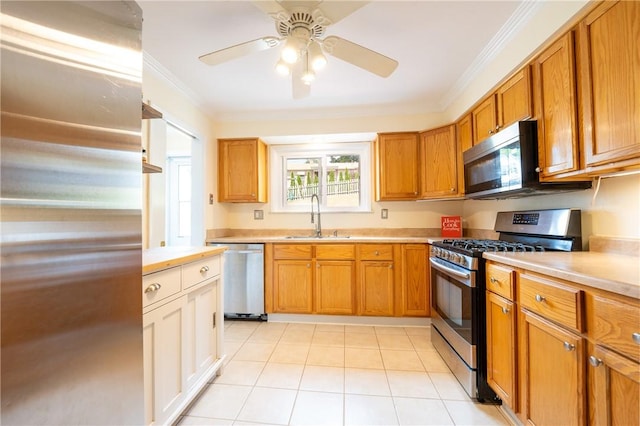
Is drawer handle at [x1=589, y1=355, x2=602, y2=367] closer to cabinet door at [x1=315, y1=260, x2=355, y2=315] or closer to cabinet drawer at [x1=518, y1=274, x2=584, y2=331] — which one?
Result: cabinet drawer at [x1=518, y1=274, x2=584, y2=331]

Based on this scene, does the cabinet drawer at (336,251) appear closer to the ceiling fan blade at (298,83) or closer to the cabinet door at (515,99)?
the ceiling fan blade at (298,83)

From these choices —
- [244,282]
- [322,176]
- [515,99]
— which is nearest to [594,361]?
[515,99]

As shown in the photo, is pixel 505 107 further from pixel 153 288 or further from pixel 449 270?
pixel 153 288

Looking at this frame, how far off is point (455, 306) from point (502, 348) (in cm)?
45

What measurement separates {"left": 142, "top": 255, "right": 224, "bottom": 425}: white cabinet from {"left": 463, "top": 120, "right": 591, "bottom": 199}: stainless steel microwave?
204 cm

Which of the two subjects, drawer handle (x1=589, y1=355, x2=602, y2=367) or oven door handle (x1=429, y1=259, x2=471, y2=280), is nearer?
drawer handle (x1=589, y1=355, x2=602, y2=367)

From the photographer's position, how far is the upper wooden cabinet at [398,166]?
10.1 feet

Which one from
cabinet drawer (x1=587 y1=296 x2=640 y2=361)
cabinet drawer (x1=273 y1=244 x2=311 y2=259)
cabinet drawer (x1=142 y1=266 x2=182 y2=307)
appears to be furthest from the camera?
cabinet drawer (x1=273 y1=244 x2=311 y2=259)

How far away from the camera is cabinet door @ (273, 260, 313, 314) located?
114 inches

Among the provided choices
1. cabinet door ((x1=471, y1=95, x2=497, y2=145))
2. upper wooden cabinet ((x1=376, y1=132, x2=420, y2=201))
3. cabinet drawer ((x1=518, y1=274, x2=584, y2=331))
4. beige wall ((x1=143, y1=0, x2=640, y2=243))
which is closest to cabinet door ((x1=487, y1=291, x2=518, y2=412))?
cabinet drawer ((x1=518, y1=274, x2=584, y2=331))

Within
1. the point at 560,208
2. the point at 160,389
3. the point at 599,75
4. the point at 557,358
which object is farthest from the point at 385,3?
the point at 160,389

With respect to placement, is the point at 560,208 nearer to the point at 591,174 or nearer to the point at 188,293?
the point at 591,174

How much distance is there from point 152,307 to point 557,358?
176cm

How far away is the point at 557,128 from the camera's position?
4.67ft
